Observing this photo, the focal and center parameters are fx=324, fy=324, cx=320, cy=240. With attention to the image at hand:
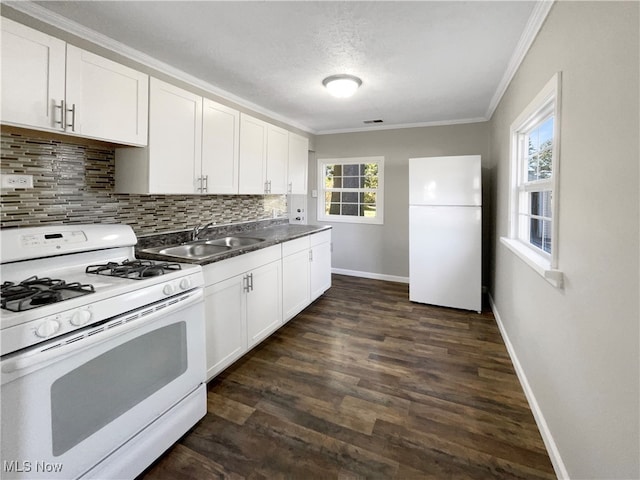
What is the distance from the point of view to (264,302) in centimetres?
279

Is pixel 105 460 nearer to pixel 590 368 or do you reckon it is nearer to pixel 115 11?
pixel 590 368

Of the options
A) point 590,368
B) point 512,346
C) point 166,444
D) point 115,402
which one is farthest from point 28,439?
point 512,346

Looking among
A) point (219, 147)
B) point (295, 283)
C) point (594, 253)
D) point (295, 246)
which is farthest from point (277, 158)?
point (594, 253)

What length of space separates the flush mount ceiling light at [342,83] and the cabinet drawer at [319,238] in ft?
4.94

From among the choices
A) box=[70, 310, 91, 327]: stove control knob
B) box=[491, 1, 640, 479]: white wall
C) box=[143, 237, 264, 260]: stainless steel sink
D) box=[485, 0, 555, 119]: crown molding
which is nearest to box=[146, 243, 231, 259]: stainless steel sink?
Answer: box=[143, 237, 264, 260]: stainless steel sink

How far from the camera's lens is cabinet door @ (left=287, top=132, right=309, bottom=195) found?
3.98 metres

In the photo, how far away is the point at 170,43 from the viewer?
7.41 ft

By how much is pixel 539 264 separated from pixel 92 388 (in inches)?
89.8

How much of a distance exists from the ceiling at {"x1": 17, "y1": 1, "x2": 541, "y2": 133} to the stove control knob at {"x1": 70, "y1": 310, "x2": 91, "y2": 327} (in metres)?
1.69

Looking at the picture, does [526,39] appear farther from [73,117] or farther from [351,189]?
[351,189]

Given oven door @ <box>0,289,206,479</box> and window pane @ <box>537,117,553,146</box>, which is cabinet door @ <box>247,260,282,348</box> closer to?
oven door @ <box>0,289,206,479</box>

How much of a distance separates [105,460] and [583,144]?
94.3 inches

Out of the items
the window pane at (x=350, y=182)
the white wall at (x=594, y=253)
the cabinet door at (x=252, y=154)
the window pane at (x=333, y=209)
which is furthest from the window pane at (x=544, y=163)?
the window pane at (x=333, y=209)

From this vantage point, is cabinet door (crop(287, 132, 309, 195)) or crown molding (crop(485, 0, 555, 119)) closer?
crown molding (crop(485, 0, 555, 119))
